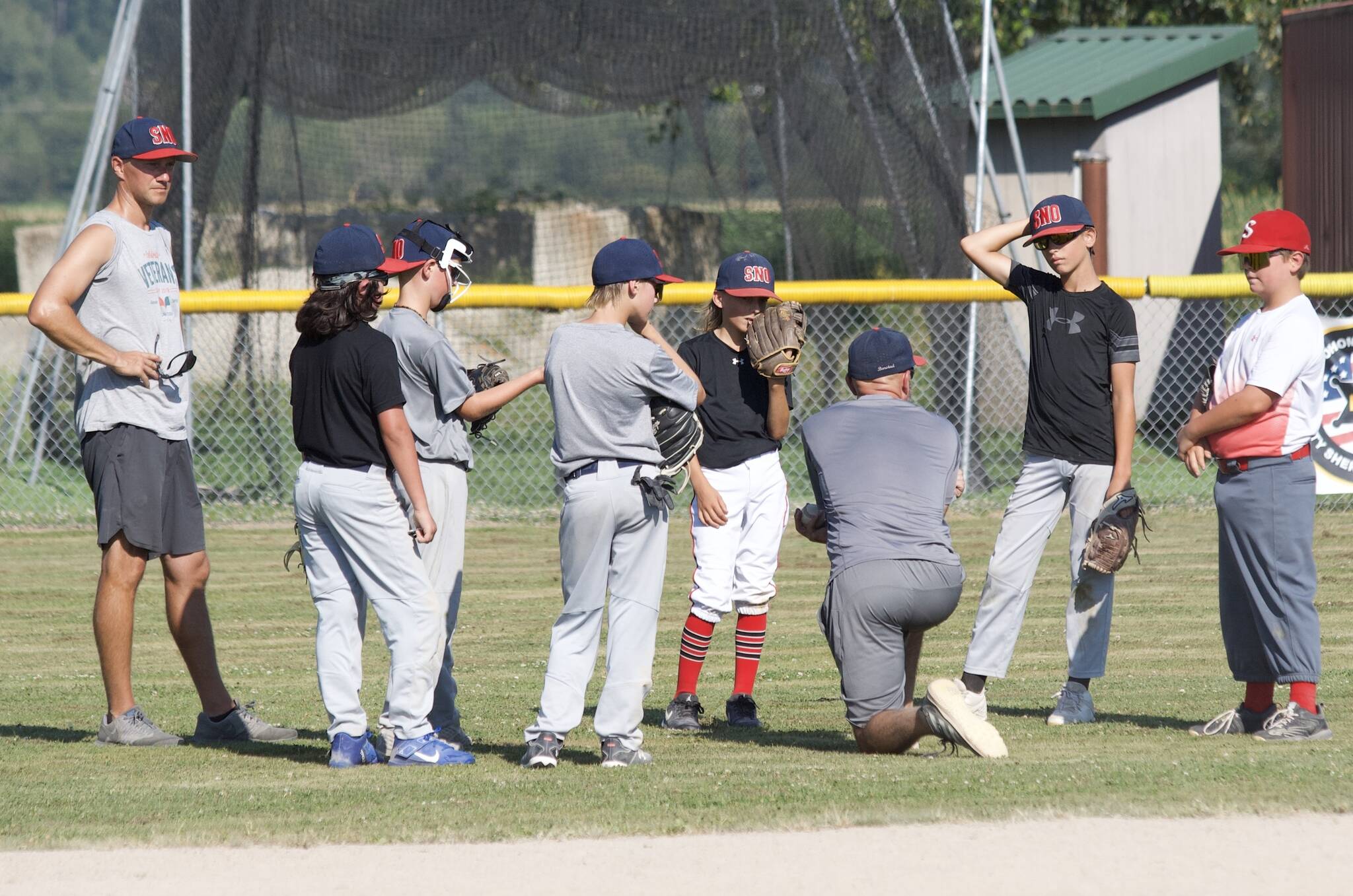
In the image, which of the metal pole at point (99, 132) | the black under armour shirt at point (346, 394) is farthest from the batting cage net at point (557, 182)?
the black under armour shirt at point (346, 394)

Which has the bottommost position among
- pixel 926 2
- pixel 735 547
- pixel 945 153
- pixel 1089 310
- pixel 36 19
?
pixel 735 547

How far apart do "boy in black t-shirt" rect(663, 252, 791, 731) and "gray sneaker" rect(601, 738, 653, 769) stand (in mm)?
873

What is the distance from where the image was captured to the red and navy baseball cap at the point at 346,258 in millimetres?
5035

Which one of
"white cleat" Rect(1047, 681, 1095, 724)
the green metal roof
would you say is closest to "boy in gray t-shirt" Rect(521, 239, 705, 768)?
"white cleat" Rect(1047, 681, 1095, 724)

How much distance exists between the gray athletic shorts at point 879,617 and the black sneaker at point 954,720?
28 cm

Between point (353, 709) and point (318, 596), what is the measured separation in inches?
15.0

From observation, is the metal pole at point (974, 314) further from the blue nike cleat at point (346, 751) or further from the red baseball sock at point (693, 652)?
the blue nike cleat at point (346, 751)

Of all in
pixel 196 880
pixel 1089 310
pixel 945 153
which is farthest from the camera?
pixel 945 153

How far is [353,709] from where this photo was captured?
201 inches

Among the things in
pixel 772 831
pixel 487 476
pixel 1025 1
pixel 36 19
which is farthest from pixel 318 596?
pixel 36 19

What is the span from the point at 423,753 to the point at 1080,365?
2.75m

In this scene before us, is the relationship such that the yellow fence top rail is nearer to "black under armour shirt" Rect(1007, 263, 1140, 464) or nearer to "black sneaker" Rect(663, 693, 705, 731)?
"black under armour shirt" Rect(1007, 263, 1140, 464)

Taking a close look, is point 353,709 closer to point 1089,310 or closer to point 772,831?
point 772,831

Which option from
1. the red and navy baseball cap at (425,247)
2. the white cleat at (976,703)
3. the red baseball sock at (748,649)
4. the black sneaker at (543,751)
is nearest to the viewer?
the black sneaker at (543,751)
